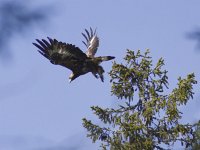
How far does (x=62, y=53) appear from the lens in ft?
78.0

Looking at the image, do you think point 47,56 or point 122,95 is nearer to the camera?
point 122,95

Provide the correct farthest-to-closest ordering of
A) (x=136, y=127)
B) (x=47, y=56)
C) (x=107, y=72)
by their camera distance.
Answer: (x=47, y=56) < (x=107, y=72) < (x=136, y=127)

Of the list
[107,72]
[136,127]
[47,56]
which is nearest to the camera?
[136,127]

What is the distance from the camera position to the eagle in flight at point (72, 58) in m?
22.5

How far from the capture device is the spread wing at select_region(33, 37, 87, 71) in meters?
22.9

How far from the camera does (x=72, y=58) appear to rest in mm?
23281

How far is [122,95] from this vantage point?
2153 cm

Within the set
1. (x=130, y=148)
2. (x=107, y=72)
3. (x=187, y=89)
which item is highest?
(x=107, y=72)

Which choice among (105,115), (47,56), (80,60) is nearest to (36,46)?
(47,56)

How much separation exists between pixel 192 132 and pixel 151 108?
1.51 metres

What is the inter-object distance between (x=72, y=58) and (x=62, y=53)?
65 centimetres

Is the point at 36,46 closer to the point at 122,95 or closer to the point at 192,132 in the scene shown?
the point at 122,95

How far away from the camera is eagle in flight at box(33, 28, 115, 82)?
22.5 m

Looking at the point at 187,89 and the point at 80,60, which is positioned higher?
the point at 80,60
